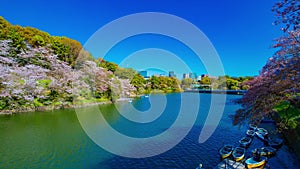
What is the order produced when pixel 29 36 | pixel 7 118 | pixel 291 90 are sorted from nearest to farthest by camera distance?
1. pixel 291 90
2. pixel 7 118
3. pixel 29 36

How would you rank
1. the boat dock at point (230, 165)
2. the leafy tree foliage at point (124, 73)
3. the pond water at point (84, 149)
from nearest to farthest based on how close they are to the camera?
1. the boat dock at point (230, 165)
2. the pond water at point (84, 149)
3. the leafy tree foliage at point (124, 73)

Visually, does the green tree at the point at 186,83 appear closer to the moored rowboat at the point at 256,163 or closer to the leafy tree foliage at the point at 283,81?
the moored rowboat at the point at 256,163

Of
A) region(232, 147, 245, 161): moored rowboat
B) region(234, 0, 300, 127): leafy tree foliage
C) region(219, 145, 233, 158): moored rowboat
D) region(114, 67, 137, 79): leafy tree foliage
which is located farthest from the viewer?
region(114, 67, 137, 79): leafy tree foliage

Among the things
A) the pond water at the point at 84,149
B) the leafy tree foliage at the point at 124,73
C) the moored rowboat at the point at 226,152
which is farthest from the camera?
the leafy tree foliage at the point at 124,73

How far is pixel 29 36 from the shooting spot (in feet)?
110

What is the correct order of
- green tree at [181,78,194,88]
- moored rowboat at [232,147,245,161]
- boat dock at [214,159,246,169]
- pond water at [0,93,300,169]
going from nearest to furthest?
boat dock at [214,159,246,169] → pond water at [0,93,300,169] → moored rowboat at [232,147,245,161] → green tree at [181,78,194,88]

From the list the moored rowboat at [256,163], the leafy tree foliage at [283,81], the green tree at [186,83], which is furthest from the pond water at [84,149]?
the green tree at [186,83]

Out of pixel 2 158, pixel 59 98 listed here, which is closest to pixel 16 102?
pixel 59 98

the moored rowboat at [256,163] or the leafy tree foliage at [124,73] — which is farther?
the leafy tree foliage at [124,73]

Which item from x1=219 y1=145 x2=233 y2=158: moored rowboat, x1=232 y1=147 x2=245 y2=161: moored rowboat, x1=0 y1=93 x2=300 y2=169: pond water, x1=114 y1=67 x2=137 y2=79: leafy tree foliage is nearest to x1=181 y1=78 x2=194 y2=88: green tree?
x1=114 y1=67 x2=137 y2=79: leafy tree foliage

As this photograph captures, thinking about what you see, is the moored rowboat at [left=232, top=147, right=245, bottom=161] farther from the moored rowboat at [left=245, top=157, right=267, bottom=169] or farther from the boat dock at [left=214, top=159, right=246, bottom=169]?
the moored rowboat at [left=245, top=157, right=267, bottom=169]

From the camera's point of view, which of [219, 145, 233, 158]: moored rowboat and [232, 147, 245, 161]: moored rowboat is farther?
[219, 145, 233, 158]: moored rowboat

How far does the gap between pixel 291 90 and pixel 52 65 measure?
27.9m

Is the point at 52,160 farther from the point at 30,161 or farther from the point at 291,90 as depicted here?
Answer: the point at 291,90
